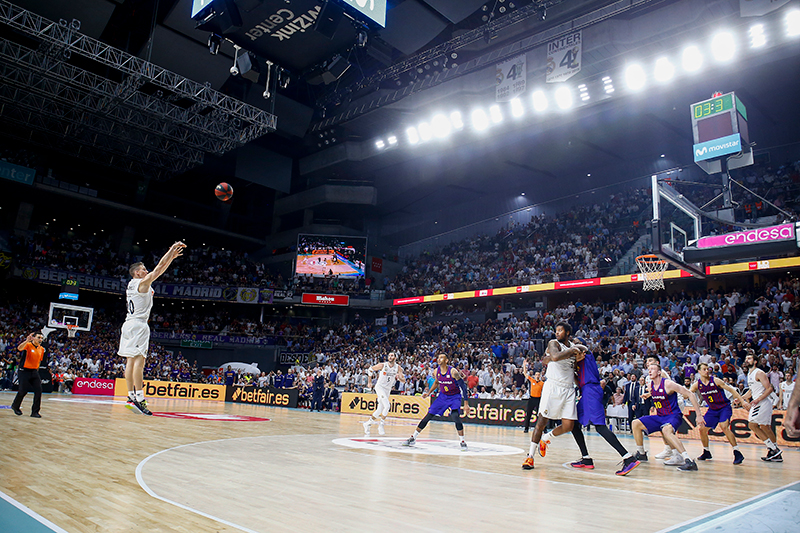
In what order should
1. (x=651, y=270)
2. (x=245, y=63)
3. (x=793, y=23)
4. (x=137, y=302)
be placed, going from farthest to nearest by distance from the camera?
(x=651, y=270) → (x=245, y=63) → (x=793, y=23) → (x=137, y=302)

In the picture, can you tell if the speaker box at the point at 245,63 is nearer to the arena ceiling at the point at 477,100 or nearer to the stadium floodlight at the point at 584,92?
the arena ceiling at the point at 477,100

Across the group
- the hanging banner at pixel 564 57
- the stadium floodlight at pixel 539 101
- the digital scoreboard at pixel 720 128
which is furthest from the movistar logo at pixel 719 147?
the stadium floodlight at pixel 539 101

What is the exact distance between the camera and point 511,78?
24.1 meters

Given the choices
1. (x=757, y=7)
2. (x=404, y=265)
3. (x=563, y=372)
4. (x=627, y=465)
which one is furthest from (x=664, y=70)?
(x=404, y=265)

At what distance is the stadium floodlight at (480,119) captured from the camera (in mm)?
27047

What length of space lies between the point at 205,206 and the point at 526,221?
2687cm

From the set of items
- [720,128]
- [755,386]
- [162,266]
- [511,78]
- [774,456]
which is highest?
[511,78]

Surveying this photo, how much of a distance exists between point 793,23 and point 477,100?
13.1m

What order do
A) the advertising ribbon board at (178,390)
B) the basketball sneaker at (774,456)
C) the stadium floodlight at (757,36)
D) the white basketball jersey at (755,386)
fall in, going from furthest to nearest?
→ the advertising ribbon board at (178,390), the stadium floodlight at (757,36), the basketball sneaker at (774,456), the white basketball jersey at (755,386)

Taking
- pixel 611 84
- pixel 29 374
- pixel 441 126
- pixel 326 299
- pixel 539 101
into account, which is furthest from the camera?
pixel 326 299

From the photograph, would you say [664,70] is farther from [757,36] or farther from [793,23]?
[793,23]

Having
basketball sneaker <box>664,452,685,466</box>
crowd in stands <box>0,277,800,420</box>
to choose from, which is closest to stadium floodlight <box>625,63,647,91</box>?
crowd in stands <box>0,277,800,420</box>

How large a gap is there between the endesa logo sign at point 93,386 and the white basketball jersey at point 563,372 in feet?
78.2

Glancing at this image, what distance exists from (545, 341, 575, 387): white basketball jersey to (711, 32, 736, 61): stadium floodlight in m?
18.0
